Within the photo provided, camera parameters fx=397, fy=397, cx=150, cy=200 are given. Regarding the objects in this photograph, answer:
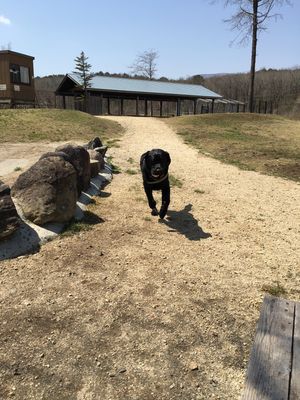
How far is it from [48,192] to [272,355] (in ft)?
11.7

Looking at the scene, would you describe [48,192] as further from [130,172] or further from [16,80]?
[16,80]

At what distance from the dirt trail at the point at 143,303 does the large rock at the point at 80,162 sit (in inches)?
21.1

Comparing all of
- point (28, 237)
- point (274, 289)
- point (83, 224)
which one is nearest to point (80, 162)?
point (83, 224)

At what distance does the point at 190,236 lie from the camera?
5.20 metres

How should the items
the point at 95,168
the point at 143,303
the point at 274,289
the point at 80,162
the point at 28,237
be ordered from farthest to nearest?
the point at 95,168 → the point at 80,162 → the point at 28,237 → the point at 274,289 → the point at 143,303

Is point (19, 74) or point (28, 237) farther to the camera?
point (19, 74)

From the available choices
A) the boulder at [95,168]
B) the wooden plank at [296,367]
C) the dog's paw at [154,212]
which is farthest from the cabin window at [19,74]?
the wooden plank at [296,367]

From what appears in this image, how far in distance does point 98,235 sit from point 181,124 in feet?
59.2

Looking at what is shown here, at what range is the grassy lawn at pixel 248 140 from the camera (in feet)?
37.4

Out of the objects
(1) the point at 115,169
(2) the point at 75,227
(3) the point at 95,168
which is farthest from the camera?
(1) the point at 115,169

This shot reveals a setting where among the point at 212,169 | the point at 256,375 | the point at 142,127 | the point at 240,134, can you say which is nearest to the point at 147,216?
the point at 256,375

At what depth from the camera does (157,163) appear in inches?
211

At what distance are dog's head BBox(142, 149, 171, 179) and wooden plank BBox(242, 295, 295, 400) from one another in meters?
3.04

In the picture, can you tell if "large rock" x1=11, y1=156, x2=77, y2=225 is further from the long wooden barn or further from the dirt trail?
the long wooden barn
